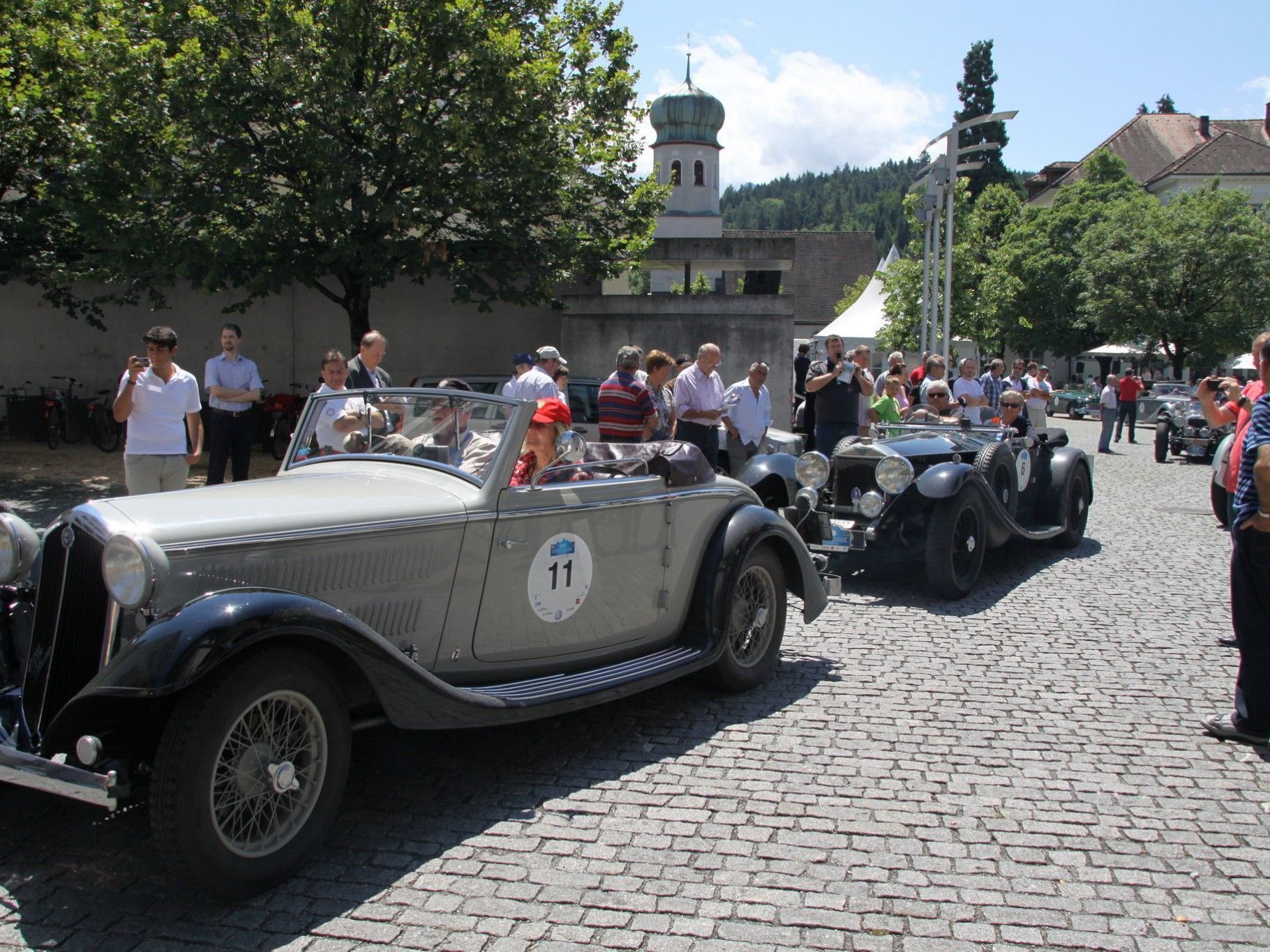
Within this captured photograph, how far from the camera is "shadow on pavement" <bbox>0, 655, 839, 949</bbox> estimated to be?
10.3 feet

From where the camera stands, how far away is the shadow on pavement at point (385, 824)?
10.3ft

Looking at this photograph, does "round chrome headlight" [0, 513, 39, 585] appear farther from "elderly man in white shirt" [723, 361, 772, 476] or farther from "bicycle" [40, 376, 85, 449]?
"bicycle" [40, 376, 85, 449]

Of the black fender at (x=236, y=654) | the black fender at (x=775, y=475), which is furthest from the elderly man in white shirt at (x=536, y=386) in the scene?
the black fender at (x=236, y=654)

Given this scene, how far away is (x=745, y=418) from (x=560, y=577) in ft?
21.9

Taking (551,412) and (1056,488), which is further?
(1056,488)

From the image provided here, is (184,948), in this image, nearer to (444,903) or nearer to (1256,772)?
(444,903)

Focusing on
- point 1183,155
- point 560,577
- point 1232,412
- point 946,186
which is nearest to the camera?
point 560,577

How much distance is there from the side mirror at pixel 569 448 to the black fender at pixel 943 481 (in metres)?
3.70

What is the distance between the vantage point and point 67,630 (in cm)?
351

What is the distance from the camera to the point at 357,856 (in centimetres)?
359

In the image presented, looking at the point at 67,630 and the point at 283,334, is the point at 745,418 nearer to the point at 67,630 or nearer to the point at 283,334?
the point at 67,630

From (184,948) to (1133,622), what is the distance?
6.18 meters

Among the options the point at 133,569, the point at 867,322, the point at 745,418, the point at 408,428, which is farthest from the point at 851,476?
the point at 867,322

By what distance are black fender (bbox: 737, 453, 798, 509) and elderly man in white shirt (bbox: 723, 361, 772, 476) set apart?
1.91m
